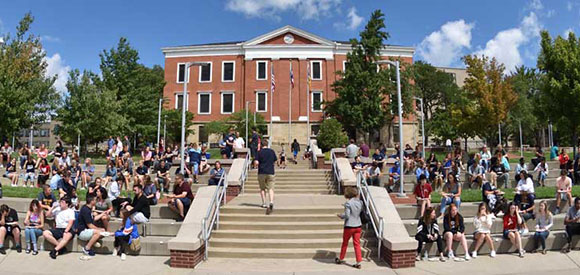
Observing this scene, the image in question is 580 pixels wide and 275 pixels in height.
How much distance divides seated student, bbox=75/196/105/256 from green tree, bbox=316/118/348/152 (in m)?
26.1

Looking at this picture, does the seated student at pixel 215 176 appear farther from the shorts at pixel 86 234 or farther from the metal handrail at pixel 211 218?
the shorts at pixel 86 234

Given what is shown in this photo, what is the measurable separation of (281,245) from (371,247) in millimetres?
2122

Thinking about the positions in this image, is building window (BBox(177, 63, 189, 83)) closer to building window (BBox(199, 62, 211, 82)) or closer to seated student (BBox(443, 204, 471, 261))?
building window (BBox(199, 62, 211, 82))

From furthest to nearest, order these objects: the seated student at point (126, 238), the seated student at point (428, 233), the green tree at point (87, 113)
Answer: the green tree at point (87, 113), the seated student at point (126, 238), the seated student at point (428, 233)

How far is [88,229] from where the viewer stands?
9.86 m

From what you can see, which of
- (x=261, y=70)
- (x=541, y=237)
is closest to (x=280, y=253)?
(x=541, y=237)

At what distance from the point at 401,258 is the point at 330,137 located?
2678 centimetres

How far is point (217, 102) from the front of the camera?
50000 mm

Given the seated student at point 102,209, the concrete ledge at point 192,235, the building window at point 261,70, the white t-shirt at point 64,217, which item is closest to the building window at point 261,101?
the building window at point 261,70

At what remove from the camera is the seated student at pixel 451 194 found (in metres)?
11.2

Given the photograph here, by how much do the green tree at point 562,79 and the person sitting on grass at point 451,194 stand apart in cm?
1419

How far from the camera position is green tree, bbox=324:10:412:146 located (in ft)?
130

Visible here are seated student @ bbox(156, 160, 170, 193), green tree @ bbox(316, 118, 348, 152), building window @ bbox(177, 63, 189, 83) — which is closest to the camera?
seated student @ bbox(156, 160, 170, 193)

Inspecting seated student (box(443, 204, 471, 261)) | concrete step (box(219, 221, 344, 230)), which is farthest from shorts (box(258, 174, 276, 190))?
seated student (box(443, 204, 471, 261))
